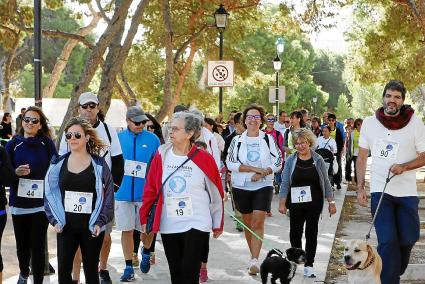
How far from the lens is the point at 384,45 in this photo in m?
32.8

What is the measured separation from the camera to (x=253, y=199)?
30.1 ft

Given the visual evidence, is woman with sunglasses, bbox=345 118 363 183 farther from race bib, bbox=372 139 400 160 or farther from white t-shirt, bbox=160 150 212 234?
white t-shirt, bbox=160 150 212 234

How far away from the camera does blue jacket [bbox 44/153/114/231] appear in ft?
21.4

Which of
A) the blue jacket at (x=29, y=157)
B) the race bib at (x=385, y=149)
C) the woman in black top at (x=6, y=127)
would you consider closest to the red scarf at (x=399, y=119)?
the race bib at (x=385, y=149)

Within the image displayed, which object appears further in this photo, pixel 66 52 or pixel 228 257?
pixel 66 52

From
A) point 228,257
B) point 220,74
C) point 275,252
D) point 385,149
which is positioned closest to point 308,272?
point 275,252

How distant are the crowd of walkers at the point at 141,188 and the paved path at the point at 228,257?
200 millimetres

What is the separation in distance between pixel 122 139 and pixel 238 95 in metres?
61.0

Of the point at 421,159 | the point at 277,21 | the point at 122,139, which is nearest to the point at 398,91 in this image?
the point at 421,159

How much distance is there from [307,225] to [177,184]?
276cm

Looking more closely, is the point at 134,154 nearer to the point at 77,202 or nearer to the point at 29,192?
the point at 29,192

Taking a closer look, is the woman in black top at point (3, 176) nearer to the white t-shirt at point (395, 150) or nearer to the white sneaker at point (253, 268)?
the white sneaker at point (253, 268)

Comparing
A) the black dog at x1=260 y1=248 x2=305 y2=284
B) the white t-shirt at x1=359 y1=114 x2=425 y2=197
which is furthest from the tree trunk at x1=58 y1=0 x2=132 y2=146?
the white t-shirt at x1=359 y1=114 x2=425 y2=197

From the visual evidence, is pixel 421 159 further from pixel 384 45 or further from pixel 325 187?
pixel 384 45
